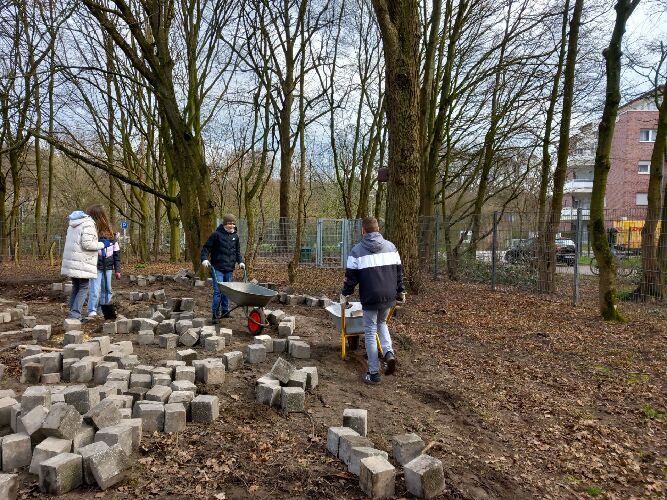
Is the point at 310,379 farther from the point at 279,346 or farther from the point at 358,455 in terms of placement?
the point at 358,455

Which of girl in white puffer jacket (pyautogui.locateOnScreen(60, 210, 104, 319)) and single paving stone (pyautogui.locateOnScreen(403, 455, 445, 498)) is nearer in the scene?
single paving stone (pyautogui.locateOnScreen(403, 455, 445, 498))

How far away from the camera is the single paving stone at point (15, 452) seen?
3.12 m

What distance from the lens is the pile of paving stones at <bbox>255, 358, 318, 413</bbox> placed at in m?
4.12

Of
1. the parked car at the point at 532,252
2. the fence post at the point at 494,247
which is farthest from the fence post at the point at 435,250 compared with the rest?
the parked car at the point at 532,252

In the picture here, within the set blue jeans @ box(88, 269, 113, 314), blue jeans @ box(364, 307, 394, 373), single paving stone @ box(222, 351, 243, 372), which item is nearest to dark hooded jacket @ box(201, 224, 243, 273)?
blue jeans @ box(88, 269, 113, 314)

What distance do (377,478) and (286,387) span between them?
5.24 feet

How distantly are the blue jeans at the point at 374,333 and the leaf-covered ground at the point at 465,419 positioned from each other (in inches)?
9.8

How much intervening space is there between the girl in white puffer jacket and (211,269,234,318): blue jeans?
1.69 metres

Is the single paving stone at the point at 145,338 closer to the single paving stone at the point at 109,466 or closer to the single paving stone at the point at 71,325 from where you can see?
the single paving stone at the point at 71,325

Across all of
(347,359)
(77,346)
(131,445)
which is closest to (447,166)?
(347,359)

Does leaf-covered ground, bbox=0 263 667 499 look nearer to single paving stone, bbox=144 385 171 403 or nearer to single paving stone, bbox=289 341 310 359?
single paving stone, bbox=289 341 310 359

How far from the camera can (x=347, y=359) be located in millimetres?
5727

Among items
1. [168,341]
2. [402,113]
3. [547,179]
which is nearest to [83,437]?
[168,341]

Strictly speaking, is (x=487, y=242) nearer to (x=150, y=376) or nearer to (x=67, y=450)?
(x=150, y=376)
